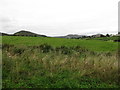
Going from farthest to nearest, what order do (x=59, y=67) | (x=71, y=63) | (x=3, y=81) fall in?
(x=71, y=63) < (x=59, y=67) < (x=3, y=81)

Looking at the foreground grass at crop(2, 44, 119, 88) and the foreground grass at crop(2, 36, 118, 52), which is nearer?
the foreground grass at crop(2, 44, 119, 88)

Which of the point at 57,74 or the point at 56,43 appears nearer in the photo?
the point at 57,74

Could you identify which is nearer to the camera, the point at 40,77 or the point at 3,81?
the point at 3,81

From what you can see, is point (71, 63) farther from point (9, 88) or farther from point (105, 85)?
point (9, 88)

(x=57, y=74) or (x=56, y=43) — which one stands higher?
(x=56, y=43)

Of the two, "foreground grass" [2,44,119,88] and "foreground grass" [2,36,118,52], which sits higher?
"foreground grass" [2,36,118,52]

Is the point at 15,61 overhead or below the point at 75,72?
overhead

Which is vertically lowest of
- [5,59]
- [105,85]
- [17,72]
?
[105,85]

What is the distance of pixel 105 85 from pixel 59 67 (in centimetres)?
222

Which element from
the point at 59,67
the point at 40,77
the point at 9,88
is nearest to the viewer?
the point at 9,88

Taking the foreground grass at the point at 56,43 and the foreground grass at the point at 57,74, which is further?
the foreground grass at the point at 56,43

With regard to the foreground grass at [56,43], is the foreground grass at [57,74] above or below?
below

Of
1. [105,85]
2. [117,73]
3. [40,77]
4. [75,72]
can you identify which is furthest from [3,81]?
[117,73]

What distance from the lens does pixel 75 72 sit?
5.89m
